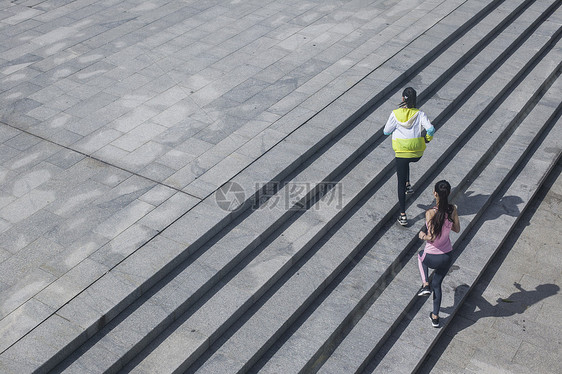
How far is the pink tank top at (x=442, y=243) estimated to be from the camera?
702 centimetres

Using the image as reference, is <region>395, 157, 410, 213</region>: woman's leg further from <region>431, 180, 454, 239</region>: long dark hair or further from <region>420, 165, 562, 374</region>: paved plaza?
<region>420, 165, 562, 374</region>: paved plaza

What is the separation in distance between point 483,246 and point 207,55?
608 cm

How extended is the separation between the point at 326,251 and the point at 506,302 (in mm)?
2445

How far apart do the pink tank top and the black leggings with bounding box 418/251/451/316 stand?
1.9 inches

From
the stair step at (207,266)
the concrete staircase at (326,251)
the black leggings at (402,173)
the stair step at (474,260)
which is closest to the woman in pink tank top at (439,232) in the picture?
the stair step at (474,260)

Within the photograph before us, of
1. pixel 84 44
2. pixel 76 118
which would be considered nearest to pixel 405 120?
pixel 76 118

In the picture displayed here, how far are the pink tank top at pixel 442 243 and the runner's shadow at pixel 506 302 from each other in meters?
1.17

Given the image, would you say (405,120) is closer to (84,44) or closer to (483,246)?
(483,246)

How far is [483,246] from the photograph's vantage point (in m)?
8.88

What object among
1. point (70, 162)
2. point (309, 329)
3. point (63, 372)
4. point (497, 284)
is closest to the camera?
point (63, 372)

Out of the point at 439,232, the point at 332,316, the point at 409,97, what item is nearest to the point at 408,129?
the point at 409,97

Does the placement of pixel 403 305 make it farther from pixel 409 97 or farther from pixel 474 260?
pixel 409 97

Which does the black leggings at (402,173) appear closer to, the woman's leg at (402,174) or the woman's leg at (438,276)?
the woman's leg at (402,174)

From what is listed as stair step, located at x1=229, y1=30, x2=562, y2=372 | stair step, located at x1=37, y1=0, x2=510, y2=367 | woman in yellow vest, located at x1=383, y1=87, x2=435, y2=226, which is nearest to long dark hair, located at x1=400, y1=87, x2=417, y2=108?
woman in yellow vest, located at x1=383, y1=87, x2=435, y2=226
